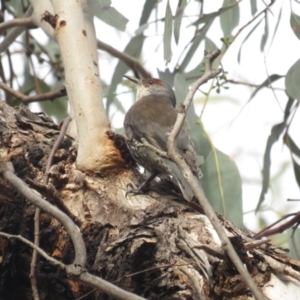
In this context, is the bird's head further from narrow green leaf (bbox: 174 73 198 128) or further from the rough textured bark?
the rough textured bark

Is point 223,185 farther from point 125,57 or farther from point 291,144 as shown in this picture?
point 125,57

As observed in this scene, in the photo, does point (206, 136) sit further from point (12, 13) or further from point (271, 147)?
point (12, 13)

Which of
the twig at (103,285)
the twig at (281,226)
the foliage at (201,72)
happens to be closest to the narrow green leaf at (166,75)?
the foliage at (201,72)

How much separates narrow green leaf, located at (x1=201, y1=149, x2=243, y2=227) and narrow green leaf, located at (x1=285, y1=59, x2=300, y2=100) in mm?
507

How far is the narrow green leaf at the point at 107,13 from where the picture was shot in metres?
3.02

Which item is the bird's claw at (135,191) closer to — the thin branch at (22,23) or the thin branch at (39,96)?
the thin branch at (39,96)

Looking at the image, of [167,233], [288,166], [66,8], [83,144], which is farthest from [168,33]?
[288,166]

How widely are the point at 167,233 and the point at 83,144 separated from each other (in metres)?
0.59

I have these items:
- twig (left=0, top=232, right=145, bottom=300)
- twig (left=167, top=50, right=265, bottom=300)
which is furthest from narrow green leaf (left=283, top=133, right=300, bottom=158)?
twig (left=0, top=232, right=145, bottom=300)

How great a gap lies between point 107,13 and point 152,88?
1341 millimetres

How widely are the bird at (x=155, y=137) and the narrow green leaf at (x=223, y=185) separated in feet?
0.68

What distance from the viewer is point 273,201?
4.38 metres

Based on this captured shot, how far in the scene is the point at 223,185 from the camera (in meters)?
3.32

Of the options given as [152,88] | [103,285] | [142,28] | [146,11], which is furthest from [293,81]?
[103,285]
